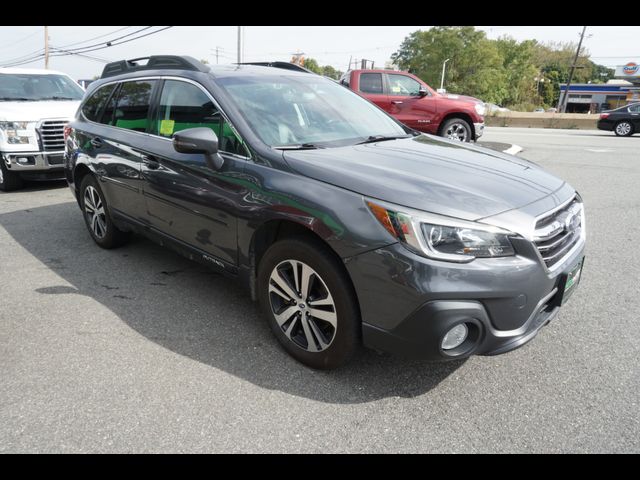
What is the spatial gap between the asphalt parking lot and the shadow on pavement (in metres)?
0.01

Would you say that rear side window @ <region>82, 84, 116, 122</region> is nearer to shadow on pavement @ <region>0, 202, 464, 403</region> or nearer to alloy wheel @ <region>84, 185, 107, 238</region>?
alloy wheel @ <region>84, 185, 107, 238</region>

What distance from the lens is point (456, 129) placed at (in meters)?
10.7

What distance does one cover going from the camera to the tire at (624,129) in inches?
788

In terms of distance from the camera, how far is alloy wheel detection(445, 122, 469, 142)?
35.0 ft

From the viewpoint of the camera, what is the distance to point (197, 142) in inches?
114

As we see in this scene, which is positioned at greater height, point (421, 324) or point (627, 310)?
point (421, 324)

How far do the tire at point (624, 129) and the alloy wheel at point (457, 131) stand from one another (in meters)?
13.6

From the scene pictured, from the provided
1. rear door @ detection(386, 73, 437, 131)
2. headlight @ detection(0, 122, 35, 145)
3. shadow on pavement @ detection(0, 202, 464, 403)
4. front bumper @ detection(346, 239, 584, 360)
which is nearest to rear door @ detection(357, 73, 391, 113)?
rear door @ detection(386, 73, 437, 131)

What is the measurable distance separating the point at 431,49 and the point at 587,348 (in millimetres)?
65077

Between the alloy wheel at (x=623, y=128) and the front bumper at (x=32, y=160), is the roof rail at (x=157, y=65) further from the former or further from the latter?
the alloy wheel at (x=623, y=128)

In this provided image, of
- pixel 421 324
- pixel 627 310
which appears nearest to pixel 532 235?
pixel 421 324

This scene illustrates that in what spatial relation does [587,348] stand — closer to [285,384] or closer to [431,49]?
[285,384]

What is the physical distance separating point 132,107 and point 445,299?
3.32 m

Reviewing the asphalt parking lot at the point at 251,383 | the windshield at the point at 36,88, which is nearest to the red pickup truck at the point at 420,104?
the windshield at the point at 36,88
